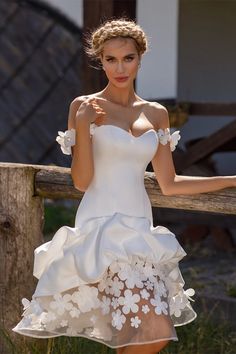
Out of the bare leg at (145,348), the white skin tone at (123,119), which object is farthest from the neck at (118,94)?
the bare leg at (145,348)

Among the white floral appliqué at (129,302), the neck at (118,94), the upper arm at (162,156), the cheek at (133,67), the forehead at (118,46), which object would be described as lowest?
the white floral appliqué at (129,302)

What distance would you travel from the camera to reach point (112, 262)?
414 cm

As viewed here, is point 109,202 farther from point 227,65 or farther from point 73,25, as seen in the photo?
point 73,25

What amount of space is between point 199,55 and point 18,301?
4.50m

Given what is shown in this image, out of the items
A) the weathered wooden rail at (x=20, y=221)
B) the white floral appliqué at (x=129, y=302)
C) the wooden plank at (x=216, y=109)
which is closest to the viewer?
the white floral appliqué at (x=129, y=302)

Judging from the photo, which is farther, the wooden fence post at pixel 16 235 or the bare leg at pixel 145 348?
the wooden fence post at pixel 16 235

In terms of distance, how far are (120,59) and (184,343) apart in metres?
1.81

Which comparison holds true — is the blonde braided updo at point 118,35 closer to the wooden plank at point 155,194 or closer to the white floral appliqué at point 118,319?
the wooden plank at point 155,194

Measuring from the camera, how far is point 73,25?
420 inches

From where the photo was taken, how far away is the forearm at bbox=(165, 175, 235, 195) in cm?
438

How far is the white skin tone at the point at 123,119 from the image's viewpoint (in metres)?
4.16

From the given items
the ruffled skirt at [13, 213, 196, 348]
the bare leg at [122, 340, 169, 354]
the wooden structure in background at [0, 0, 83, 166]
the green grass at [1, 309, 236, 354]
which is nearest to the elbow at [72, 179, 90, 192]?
the ruffled skirt at [13, 213, 196, 348]

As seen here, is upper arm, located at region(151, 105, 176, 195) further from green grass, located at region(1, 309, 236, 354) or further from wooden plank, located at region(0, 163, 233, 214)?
green grass, located at region(1, 309, 236, 354)

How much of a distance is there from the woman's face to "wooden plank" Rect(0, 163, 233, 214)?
1.85 ft
